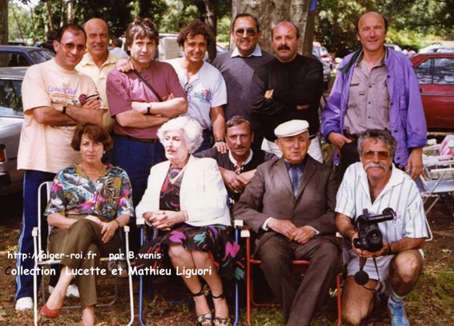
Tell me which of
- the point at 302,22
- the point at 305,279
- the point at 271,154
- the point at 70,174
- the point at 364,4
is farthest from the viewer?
the point at 364,4

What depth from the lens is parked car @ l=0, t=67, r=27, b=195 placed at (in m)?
6.52

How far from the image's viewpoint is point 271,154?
5.00 meters

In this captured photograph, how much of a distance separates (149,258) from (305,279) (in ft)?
3.46

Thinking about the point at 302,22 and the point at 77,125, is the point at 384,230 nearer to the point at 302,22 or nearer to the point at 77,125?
the point at 77,125

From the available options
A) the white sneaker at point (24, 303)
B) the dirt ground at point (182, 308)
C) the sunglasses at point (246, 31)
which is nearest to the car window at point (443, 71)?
the dirt ground at point (182, 308)

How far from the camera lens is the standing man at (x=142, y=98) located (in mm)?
4684

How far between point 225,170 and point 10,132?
2.84 metres

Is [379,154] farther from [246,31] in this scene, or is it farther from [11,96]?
[11,96]

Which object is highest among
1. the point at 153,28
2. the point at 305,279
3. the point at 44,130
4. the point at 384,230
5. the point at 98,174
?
the point at 153,28

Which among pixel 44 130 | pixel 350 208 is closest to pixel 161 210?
pixel 44 130

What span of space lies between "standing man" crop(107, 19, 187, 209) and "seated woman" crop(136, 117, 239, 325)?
8.3 inches

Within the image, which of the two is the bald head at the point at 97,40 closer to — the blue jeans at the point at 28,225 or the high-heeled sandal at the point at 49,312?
the blue jeans at the point at 28,225

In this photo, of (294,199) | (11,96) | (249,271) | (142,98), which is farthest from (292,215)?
(11,96)

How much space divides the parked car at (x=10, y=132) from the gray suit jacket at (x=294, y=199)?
2967 mm
